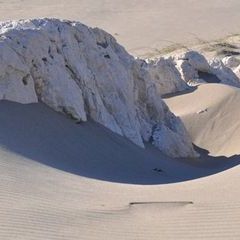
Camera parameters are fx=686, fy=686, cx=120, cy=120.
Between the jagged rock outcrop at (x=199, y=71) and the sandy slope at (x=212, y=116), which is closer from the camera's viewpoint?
the sandy slope at (x=212, y=116)

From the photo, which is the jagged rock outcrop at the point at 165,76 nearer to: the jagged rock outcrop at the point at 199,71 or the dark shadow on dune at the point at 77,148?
the jagged rock outcrop at the point at 199,71

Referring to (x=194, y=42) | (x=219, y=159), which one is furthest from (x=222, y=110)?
(x=194, y=42)

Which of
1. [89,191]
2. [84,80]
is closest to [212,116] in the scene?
[84,80]

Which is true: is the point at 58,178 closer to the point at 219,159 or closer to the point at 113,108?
the point at 113,108

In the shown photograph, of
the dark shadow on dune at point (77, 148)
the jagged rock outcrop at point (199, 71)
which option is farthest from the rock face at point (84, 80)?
the jagged rock outcrop at point (199, 71)

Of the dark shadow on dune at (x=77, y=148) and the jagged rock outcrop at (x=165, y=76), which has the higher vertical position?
the dark shadow on dune at (x=77, y=148)

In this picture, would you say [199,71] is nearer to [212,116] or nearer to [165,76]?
[165,76]
